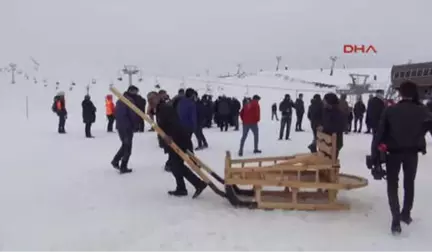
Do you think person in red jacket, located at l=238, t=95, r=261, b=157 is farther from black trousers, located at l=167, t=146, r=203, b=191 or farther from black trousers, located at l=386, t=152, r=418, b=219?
black trousers, located at l=386, t=152, r=418, b=219

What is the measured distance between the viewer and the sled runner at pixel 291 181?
22.4 feet

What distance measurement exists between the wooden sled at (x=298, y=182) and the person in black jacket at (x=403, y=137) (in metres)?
0.84

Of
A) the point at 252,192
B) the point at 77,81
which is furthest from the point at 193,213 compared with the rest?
the point at 77,81

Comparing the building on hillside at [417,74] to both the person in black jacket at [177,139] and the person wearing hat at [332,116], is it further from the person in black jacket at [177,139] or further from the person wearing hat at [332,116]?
the person in black jacket at [177,139]

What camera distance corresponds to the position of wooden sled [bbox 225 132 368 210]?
683 cm

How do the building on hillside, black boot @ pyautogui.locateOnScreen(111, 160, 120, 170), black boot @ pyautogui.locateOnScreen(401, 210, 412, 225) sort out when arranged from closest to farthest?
1. black boot @ pyautogui.locateOnScreen(401, 210, 412, 225)
2. black boot @ pyautogui.locateOnScreen(111, 160, 120, 170)
3. the building on hillside

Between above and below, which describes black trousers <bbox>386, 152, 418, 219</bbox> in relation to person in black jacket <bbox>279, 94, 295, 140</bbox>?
above

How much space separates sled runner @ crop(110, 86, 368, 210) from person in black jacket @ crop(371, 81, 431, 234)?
0.84 meters

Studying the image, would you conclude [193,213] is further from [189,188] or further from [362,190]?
[362,190]

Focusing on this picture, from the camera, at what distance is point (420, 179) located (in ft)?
31.0

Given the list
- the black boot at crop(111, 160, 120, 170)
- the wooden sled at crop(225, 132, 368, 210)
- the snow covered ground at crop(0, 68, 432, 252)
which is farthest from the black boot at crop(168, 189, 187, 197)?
the black boot at crop(111, 160, 120, 170)

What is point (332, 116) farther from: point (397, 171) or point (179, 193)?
point (179, 193)

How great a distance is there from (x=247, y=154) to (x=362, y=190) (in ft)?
17.6

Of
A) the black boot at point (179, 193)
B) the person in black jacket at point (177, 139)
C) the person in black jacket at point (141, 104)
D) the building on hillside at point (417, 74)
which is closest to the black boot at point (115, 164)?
the person in black jacket at point (141, 104)
